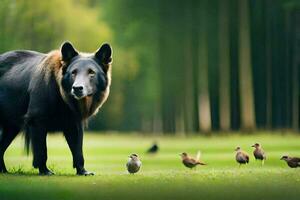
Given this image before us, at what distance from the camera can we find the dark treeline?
33500 mm

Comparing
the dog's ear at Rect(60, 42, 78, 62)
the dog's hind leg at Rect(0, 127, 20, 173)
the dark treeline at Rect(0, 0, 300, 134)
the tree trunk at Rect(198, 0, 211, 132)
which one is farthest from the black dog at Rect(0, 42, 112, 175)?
the tree trunk at Rect(198, 0, 211, 132)

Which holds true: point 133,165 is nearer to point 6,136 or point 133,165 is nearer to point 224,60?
point 6,136

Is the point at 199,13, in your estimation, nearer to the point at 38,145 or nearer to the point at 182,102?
the point at 182,102

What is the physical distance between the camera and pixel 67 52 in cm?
1209

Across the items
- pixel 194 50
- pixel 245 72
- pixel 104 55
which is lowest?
pixel 245 72

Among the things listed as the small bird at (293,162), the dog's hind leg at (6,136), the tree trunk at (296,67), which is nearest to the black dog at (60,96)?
the dog's hind leg at (6,136)

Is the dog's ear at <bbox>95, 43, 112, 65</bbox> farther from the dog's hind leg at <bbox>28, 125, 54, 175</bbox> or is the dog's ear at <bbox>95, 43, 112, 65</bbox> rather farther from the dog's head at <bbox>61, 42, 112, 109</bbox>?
the dog's hind leg at <bbox>28, 125, 54, 175</bbox>

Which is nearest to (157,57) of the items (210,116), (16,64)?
(210,116)

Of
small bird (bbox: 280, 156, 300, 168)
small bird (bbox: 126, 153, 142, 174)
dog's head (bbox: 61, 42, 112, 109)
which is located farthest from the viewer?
small bird (bbox: 280, 156, 300, 168)

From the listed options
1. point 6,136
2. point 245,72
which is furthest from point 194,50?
point 6,136

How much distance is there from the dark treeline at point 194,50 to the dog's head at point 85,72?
18464mm

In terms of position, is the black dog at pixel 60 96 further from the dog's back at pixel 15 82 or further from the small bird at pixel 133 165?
the small bird at pixel 133 165

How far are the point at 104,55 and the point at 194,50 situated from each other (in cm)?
2543

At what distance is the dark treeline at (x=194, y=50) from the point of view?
33500mm
